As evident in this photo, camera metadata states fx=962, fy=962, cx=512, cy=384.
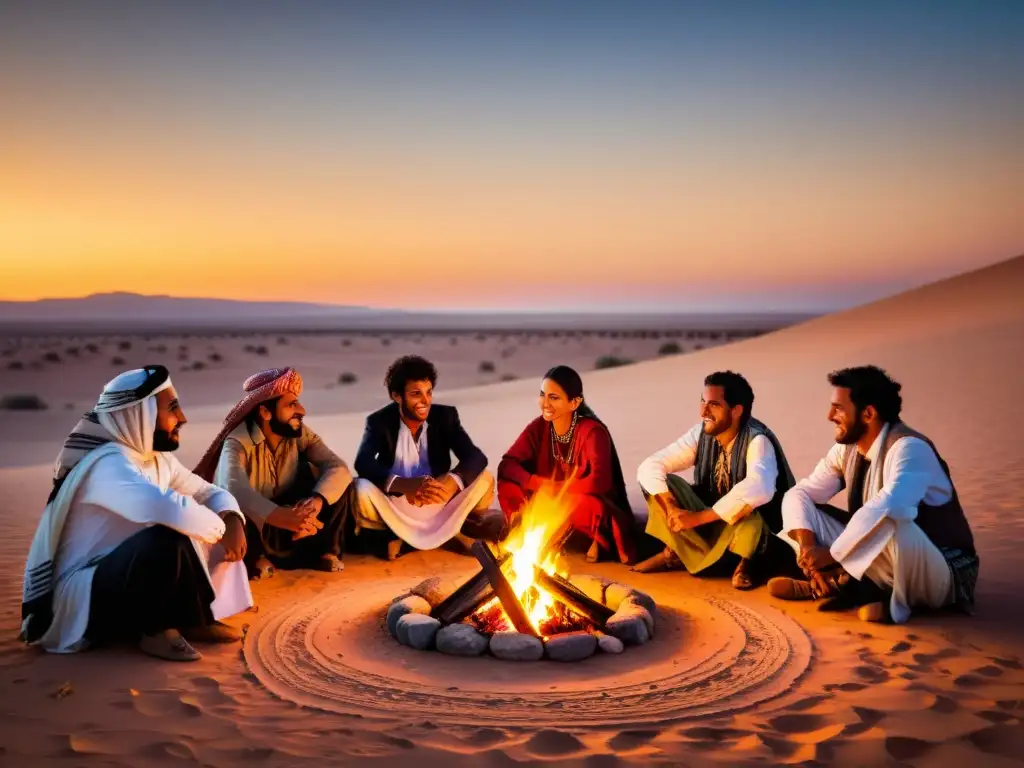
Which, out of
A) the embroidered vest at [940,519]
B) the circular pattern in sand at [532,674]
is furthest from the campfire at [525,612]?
the embroidered vest at [940,519]

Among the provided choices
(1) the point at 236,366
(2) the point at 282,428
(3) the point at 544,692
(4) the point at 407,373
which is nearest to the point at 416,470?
(4) the point at 407,373

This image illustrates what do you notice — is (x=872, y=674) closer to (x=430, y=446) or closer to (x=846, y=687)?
(x=846, y=687)

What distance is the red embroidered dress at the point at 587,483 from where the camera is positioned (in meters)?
7.78

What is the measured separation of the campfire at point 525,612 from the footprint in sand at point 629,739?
3.35 ft

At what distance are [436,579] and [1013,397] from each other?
41.8 ft

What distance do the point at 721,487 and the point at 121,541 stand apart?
13.9 feet

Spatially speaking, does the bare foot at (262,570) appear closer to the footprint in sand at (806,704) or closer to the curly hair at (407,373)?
the curly hair at (407,373)

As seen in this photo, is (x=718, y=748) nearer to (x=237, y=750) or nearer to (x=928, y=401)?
(x=237, y=750)

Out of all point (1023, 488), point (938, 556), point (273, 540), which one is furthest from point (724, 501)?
point (1023, 488)

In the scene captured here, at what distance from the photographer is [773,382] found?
2016cm

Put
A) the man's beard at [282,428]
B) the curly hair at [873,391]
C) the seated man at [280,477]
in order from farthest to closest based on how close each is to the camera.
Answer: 1. the man's beard at [282,428]
2. the seated man at [280,477]
3. the curly hair at [873,391]

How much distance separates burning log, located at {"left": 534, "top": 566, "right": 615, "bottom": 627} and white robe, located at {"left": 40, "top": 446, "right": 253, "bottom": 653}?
1.98m

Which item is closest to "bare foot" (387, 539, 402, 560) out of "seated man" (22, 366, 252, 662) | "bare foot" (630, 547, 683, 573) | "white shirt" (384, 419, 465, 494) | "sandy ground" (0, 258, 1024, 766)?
"sandy ground" (0, 258, 1024, 766)

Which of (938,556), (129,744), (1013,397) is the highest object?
(1013,397)
